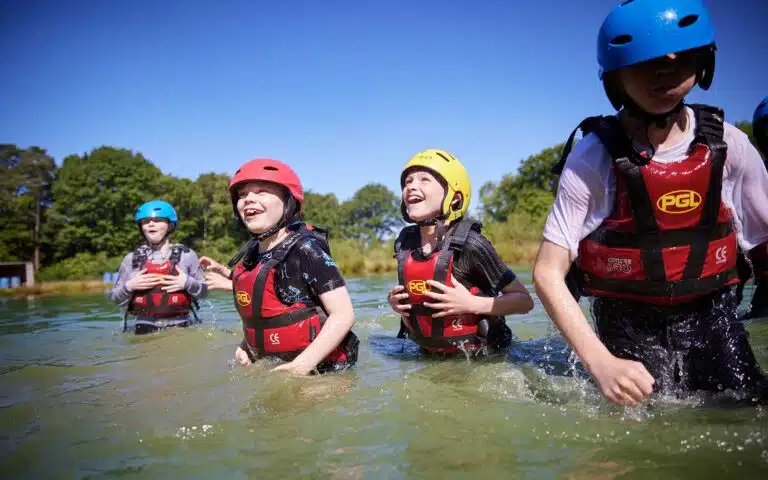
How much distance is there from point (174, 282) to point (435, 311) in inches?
171

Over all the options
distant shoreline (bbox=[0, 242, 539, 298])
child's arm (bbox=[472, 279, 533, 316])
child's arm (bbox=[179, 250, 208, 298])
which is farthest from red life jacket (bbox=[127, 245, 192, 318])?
distant shoreline (bbox=[0, 242, 539, 298])

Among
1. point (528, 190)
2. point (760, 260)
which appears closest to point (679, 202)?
point (760, 260)

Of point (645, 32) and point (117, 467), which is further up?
point (645, 32)

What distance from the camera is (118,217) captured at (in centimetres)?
4544

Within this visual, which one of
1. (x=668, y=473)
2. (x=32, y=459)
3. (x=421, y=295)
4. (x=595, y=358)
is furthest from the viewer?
(x=421, y=295)

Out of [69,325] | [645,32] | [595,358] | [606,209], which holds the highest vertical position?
[645,32]

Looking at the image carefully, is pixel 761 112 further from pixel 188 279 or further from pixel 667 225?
pixel 188 279

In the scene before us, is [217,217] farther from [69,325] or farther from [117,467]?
[117,467]

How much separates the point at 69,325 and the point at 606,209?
33.3 ft

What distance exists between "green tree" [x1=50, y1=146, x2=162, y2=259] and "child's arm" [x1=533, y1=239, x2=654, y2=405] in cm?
4791

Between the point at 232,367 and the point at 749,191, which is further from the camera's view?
the point at 232,367

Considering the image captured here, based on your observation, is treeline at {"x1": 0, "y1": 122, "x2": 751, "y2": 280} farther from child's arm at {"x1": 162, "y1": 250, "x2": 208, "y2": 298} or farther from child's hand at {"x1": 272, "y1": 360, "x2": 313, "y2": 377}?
child's hand at {"x1": 272, "y1": 360, "x2": 313, "y2": 377}

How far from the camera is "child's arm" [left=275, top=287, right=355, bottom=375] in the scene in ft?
12.1

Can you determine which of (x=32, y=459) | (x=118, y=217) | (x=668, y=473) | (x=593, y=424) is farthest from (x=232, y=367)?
(x=118, y=217)
